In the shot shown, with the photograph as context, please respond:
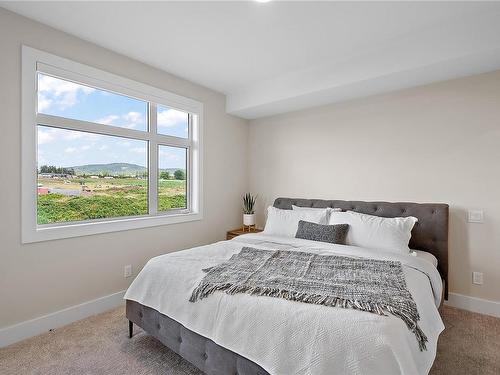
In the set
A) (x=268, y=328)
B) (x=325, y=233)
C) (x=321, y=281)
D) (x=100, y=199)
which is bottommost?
(x=268, y=328)

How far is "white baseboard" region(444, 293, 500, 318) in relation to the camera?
2574mm

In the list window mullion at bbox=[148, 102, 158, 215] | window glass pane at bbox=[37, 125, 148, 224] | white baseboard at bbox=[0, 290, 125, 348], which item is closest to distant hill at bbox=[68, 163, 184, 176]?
window glass pane at bbox=[37, 125, 148, 224]

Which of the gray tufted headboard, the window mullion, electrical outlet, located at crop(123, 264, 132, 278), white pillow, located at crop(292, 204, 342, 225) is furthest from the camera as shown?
the window mullion

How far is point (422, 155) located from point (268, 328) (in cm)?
261

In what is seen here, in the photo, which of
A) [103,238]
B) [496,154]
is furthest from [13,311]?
[496,154]

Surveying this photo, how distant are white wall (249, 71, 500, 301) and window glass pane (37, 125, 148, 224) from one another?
6.83 feet

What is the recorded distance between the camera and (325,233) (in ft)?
9.03

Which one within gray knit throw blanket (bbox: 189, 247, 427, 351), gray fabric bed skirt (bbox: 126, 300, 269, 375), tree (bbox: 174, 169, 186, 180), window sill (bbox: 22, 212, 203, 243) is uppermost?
tree (bbox: 174, 169, 186, 180)

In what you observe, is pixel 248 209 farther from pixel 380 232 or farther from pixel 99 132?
pixel 99 132

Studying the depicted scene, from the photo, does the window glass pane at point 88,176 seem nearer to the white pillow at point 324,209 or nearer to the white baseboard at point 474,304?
the white pillow at point 324,209

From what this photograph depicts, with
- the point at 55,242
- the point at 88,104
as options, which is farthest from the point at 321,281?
the point at 88,104

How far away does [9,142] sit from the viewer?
2.12 m

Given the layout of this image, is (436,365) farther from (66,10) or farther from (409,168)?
(66,10)

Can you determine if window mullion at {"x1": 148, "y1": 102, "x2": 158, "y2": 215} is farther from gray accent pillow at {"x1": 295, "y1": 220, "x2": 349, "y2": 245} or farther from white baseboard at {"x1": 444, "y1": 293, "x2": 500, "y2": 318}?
white baseboard at {"x1": 444, "y1": 293, "x2": 500, "y2": 318}
